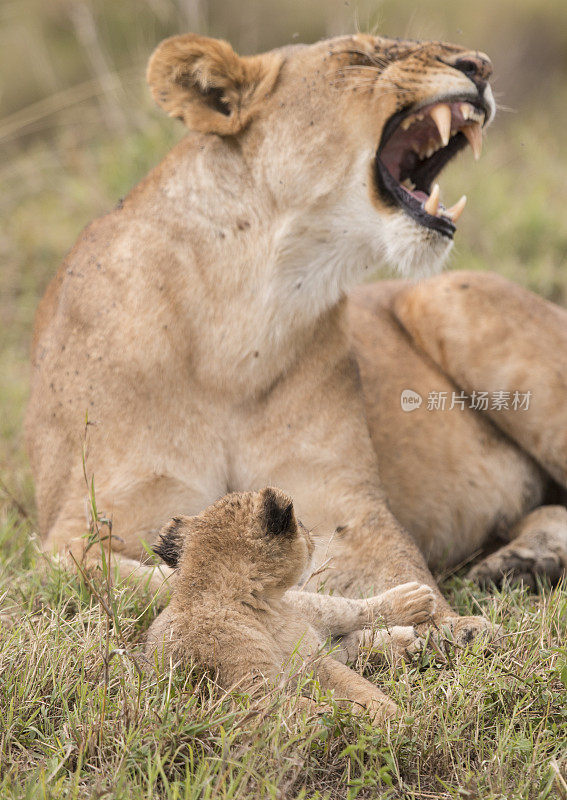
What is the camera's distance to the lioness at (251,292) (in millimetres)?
3002

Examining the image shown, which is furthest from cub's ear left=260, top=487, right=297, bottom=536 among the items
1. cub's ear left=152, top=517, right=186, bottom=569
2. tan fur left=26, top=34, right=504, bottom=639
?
tan fur left=26, top=34, right=504, bottom=639

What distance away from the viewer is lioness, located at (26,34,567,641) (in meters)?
3.00

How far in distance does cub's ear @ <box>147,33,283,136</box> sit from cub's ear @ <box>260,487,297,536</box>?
1.36 meters

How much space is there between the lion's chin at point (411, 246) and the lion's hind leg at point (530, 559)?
101cm

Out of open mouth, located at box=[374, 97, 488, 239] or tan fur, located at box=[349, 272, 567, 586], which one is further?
tan fur, located at box=[349, 272, 567, 586]

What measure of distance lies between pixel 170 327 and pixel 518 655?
1.35 meters

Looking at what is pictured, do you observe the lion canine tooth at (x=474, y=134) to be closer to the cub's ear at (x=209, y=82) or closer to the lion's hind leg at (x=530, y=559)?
the cub's ear at (x=209, y=82)

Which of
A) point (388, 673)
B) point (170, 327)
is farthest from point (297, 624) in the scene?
point (170, 327)

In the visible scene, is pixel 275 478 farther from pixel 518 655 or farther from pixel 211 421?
pixel 518 655

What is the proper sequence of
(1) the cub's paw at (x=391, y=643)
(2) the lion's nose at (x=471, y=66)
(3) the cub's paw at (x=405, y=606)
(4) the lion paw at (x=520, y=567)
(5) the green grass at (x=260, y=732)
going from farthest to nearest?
(4) the lion paw at (x=520, y=567)
(2) the lion's nose at (x=471, y=66)
(3) the cub's paw at (x=405, y=606)
(1) the cub's paw at (x=391, y=643)
(5) the green grass at (x=260, y=732)

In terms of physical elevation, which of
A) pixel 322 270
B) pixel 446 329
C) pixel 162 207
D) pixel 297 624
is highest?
pixel 162 207

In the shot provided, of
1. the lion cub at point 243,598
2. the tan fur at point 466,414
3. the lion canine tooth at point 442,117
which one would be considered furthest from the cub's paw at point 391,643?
the lion canine tooth at point 442,117

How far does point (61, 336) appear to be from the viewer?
3164mm

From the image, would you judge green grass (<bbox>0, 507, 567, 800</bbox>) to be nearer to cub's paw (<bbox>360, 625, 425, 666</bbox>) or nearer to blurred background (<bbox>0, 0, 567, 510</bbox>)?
cub's paw (<bbox>360, 625, 425, 666</bbox>)
